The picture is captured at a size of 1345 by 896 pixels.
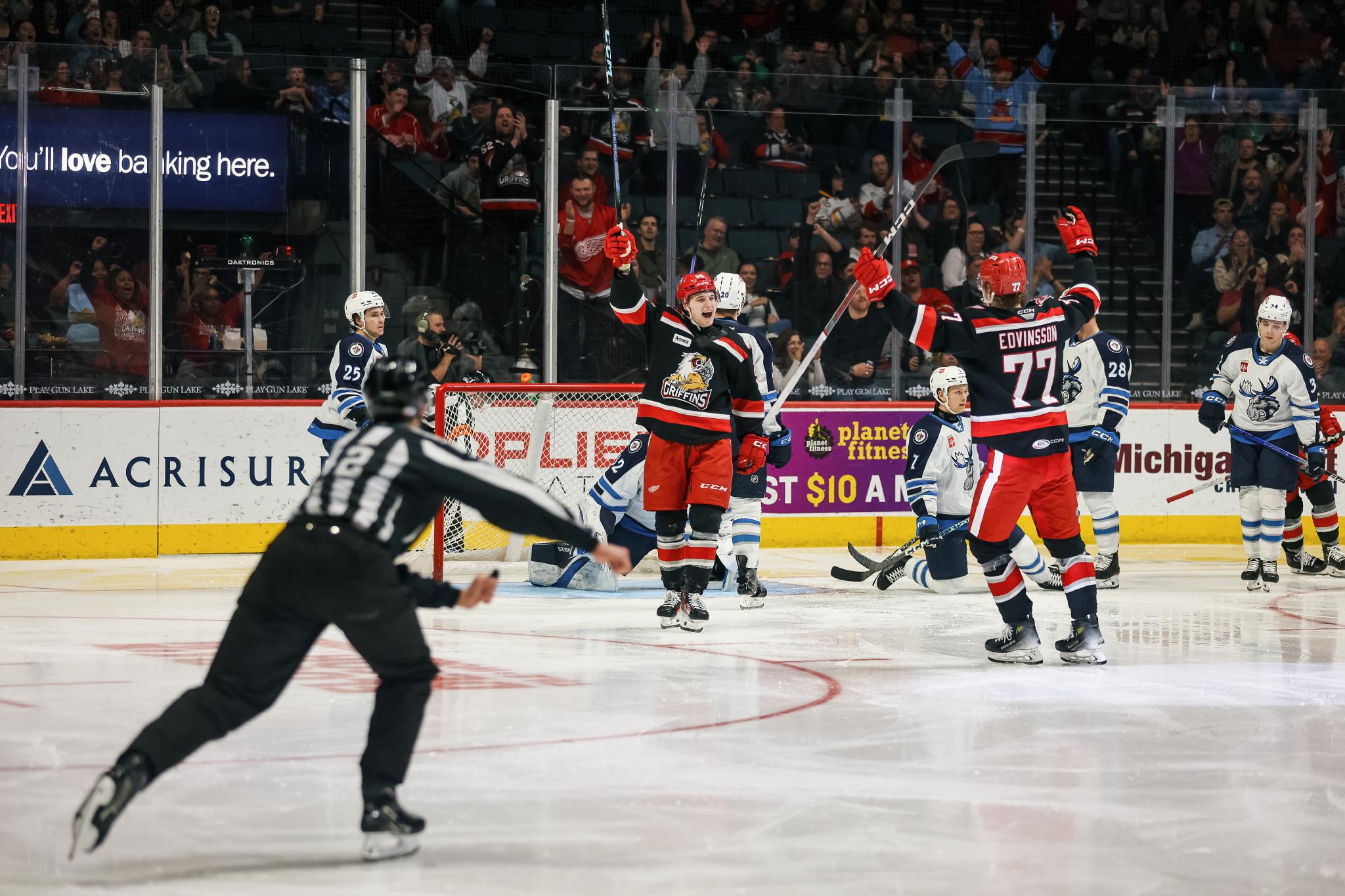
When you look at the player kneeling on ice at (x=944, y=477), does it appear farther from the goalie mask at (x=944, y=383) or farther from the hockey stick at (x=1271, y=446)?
the hockey stick at (x=1271, y=446)

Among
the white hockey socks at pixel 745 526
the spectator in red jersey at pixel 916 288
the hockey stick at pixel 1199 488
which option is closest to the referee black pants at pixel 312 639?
the white hockey socks at pixel 745 526

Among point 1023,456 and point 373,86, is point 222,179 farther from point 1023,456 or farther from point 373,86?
point 1023,456

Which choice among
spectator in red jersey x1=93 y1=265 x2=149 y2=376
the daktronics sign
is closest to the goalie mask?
the daktronics sign

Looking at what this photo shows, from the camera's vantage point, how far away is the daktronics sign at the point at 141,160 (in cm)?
968

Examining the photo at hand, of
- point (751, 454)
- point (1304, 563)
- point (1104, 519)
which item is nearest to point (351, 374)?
point (751, 454)

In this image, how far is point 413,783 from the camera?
405cm

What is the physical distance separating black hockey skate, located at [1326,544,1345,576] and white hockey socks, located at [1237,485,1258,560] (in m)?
0.87

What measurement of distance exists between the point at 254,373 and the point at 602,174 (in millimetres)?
2503

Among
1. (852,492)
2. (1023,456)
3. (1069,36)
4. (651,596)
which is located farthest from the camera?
(1069,36)

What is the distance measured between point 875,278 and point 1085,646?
1585 millimetres

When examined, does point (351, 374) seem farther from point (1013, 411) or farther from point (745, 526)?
point (1013, 411)

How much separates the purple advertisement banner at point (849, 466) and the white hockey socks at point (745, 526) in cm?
227

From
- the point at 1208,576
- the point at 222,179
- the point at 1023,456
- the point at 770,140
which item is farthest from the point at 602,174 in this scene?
the point at 1023,456

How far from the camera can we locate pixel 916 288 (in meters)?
11.2
